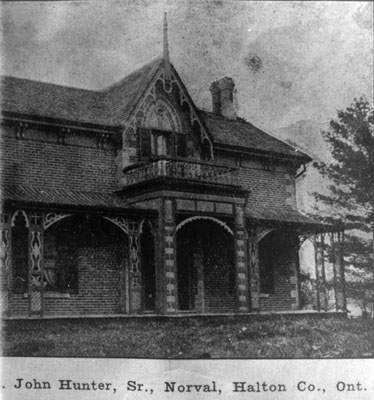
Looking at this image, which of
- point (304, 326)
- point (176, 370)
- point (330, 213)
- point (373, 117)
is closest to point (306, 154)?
point (330, 213)

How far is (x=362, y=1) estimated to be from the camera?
8320 mm

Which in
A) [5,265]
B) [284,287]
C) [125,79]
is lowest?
[284,287]

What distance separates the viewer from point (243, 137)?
12.4 metres

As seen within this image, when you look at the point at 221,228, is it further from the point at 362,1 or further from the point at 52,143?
the point at 362,1

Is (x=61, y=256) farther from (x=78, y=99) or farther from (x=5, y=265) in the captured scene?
(x=78, y=99)

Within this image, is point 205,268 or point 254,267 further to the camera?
point 205,268

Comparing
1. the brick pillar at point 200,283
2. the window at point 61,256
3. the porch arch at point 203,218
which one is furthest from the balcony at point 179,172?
the window at point 61,256

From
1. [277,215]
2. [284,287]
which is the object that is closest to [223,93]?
[277,215]

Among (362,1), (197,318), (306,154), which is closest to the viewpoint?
(362,1)

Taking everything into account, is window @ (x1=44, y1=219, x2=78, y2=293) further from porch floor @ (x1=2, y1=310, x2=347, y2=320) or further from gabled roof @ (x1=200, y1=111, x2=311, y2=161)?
gabled roof @ (x1=200, y1=111, x2=311, y2=161)

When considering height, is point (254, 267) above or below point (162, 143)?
below

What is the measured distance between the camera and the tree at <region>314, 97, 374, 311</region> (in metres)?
9.59

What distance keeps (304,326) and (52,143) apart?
14.5 feet

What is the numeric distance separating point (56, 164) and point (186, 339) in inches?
146
